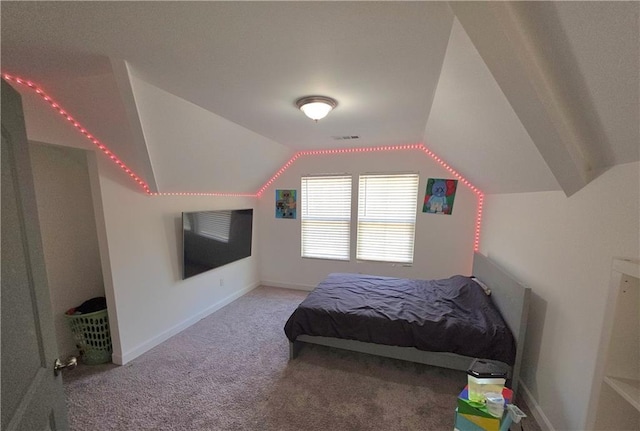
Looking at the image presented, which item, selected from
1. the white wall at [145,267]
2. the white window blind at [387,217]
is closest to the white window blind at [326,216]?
the white window blind at [387,217]

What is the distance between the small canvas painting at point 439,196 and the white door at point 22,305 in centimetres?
384

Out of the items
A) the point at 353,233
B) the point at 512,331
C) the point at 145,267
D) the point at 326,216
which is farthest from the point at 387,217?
the point at 145,267

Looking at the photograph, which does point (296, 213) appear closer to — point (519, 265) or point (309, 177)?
point (309, 177)

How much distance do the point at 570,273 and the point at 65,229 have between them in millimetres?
4149

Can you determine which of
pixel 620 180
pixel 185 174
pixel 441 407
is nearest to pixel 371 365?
pixel 441 407

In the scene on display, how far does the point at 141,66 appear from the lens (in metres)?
1.57

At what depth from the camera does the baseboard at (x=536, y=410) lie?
69.5 inches

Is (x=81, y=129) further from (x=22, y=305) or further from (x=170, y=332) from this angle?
(x=170, y=332)

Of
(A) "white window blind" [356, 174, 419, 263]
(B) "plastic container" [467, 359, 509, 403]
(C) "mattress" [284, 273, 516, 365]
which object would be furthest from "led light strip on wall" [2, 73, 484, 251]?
(B) "plastic container" [467, 359, 509, 403]

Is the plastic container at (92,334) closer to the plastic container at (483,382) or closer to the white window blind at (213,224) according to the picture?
the white window blind at (213,224)

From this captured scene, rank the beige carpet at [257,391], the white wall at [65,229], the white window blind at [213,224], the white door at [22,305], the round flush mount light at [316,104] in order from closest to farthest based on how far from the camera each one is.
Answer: the white door at [22,305] → the beige carpet at [257,391] → the round flush mount light at [316,104] → the white wall at [65,229] → the white window blind at [213,224]

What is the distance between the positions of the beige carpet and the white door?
1218 millimetres

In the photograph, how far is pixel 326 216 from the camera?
431 centimetres

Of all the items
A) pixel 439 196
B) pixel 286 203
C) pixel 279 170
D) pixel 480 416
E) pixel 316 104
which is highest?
pixel 316 104
